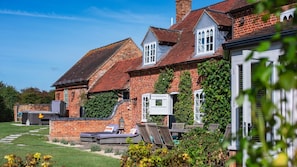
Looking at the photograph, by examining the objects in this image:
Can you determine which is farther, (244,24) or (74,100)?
(74,100)

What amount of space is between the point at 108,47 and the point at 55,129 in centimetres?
1545

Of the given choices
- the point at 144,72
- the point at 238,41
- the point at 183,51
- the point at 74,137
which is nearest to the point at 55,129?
the point at 74,137

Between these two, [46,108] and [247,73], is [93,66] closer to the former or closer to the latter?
[46,108]

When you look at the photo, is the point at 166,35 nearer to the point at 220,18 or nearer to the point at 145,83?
the point at 145,83

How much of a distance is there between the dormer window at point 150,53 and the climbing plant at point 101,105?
513cm

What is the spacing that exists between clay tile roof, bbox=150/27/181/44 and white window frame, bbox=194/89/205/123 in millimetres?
4996

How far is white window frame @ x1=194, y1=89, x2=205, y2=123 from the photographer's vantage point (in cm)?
1967

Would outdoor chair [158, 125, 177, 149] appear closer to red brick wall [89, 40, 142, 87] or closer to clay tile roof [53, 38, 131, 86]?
clay tile roof [53, 38, 131, 86]

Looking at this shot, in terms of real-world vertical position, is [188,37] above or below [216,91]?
above

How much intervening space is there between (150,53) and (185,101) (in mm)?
4894

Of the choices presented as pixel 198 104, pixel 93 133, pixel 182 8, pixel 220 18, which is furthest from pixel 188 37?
pixel 93 133

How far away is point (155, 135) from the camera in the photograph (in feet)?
51.7

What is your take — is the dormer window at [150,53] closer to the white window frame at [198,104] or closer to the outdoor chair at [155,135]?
the white window frame at [198,104]

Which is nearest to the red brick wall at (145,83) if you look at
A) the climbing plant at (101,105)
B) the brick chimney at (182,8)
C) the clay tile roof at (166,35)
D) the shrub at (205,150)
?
the clay tile roof at (166,35)
